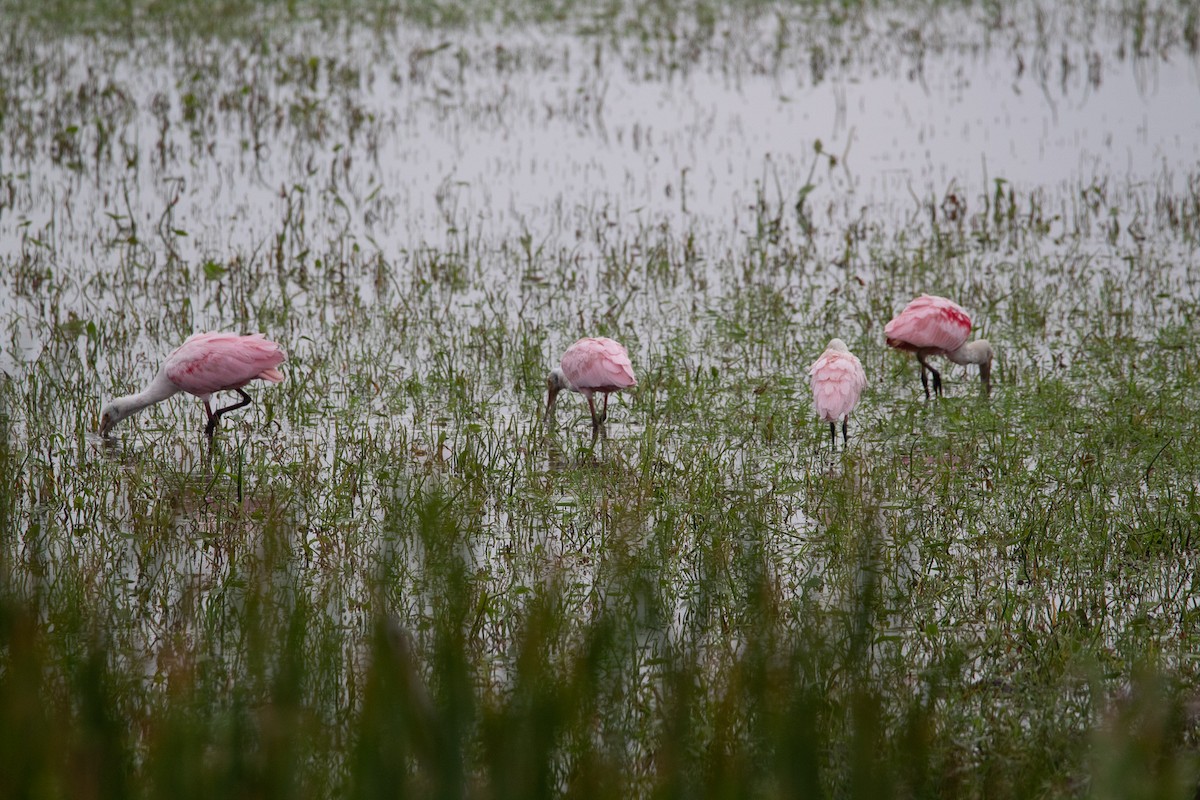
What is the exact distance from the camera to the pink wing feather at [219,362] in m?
6.21

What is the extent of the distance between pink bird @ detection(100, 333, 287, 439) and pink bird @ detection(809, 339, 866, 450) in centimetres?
250

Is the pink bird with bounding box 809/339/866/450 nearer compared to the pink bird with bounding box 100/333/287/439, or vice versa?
the pink bird with bounding box 809/339/866/450

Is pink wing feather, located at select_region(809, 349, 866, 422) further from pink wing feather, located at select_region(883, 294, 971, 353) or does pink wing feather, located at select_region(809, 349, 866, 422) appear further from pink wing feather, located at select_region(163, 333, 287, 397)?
pink wing feather, located at select_region(163, 333, 287, 397)

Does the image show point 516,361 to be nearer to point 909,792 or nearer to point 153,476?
point 153,476

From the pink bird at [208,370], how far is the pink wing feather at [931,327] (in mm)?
3106

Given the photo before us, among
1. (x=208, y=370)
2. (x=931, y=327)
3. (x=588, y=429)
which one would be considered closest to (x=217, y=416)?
(x=208, y=370)

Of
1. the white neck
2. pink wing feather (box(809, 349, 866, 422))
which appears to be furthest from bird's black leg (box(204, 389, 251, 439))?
pink wing feather (box(809, 349, 866, 422))

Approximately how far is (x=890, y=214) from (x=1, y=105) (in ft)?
28.0

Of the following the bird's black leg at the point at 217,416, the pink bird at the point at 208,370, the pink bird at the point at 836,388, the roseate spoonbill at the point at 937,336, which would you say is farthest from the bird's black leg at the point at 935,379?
the bird's black leg at the point at 217,416

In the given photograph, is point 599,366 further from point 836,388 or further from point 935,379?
point 935,379

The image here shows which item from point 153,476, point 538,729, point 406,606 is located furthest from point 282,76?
point 538,729

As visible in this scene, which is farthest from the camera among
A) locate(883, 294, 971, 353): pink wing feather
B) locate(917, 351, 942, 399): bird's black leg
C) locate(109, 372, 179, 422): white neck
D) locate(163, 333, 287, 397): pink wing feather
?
locate(917, 351, 942, 399): bird's black leg

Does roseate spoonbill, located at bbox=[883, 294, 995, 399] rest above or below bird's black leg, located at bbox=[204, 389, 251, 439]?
above

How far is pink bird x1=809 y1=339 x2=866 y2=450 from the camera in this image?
19.5ft
